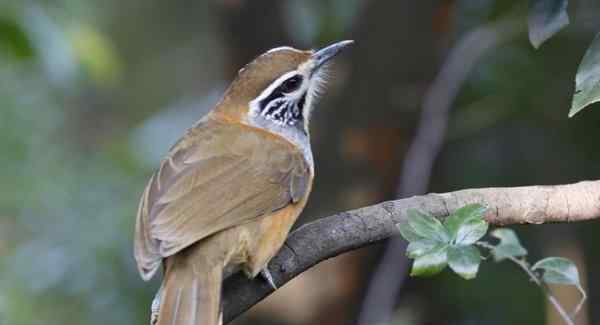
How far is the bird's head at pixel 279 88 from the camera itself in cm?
421

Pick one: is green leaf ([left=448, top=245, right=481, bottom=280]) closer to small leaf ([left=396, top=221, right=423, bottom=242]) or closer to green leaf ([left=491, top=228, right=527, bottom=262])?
small leaf ([left=396, top=221, right=423, bottom=242])

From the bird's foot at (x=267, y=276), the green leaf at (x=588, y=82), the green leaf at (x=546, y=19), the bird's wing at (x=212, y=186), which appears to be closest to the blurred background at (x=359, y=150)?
the bird's wing at (x=212, y=186)

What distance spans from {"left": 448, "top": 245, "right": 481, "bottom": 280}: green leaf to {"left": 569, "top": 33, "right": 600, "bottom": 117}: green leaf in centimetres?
49

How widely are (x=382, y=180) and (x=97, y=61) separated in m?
1.67

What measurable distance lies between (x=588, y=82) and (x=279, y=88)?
5.43 ft

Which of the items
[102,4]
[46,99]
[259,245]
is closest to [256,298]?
[259,245]

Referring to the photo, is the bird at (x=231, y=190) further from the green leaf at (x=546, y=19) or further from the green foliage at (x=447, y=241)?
the green leaf at (x=546, y=19)

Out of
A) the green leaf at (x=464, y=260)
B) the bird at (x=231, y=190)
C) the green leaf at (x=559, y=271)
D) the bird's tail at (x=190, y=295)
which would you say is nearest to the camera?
the green leaf at (x=464, y=260)

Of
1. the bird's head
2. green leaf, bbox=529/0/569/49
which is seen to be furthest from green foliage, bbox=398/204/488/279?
the bird's head

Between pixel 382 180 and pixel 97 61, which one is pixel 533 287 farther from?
pixel 97 61

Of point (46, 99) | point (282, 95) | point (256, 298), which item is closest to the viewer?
point (256, 298)

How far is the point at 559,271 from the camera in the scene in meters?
3.01

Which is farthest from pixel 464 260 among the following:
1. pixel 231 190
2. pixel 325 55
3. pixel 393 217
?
pixel 325 55

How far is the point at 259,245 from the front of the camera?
358 centimetres
